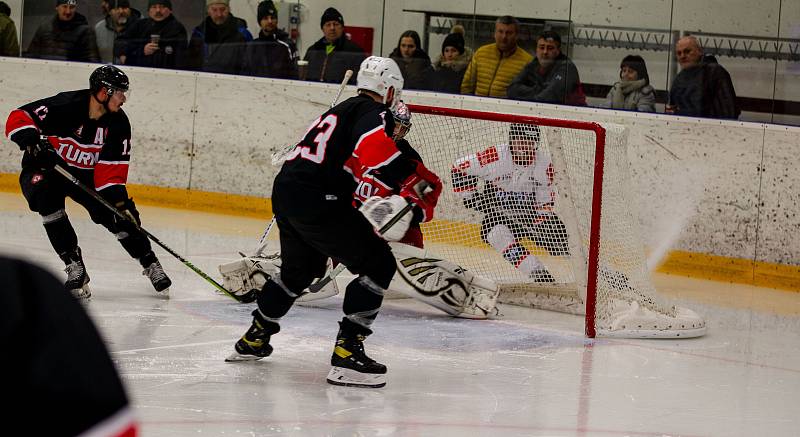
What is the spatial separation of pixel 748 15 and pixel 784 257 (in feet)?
4.90

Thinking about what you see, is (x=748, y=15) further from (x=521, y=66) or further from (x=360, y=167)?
(x=360, y=167)

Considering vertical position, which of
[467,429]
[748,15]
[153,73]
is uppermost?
[748,15]

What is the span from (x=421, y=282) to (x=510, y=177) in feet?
2.30

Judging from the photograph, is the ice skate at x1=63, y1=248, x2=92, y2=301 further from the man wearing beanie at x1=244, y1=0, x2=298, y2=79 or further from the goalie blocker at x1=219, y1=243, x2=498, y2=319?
the man wearing beanie at x1=244, y1=0, x2=298, y2=79

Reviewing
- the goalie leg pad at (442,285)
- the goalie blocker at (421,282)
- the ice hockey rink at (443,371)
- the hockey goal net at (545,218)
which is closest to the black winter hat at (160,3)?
the ice hockey rink at (443,371)

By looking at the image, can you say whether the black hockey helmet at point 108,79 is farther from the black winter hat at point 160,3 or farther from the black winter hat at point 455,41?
the black winter hat at point 160,3

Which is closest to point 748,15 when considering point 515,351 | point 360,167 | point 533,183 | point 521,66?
point 521,66

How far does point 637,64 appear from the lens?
23.9 feet

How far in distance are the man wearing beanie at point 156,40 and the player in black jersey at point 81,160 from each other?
11.5ft

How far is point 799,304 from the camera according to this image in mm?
6137

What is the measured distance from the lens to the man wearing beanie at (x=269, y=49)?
8.19m

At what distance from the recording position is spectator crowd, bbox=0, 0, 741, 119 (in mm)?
7141

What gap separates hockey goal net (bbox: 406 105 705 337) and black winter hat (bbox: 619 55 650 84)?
1.60m

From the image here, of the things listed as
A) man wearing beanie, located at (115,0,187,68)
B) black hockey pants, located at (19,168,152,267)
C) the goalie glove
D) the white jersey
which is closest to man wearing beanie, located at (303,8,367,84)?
man wearing beanie, located at (115,0,187,68)
